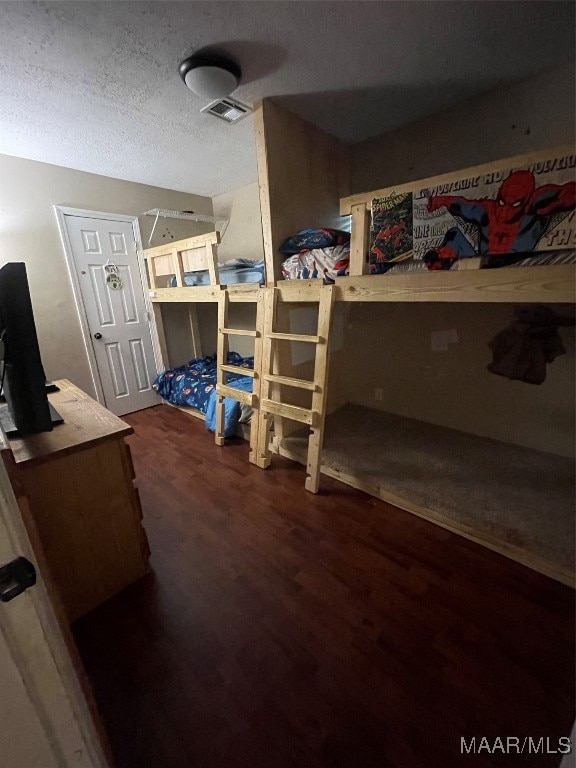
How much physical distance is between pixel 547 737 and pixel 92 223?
4382 millimetres

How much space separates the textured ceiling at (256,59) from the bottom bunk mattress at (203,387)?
1.87 meters

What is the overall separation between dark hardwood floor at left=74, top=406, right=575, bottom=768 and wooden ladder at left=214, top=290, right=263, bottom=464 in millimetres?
787

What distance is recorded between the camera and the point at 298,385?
205cm

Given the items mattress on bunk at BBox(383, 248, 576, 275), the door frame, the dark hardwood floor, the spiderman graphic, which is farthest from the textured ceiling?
the dark hardwood floor

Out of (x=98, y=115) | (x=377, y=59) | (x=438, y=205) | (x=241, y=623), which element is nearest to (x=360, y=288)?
(x=438, y=205)

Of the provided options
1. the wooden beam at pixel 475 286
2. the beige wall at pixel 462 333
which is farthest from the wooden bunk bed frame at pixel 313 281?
the beige wall at pixel 462 333

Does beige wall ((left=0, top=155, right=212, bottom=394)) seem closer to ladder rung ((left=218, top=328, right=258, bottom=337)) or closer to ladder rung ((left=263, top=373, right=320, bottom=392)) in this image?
ladder rung ((left=218, top=328, right=258, bottom=337))

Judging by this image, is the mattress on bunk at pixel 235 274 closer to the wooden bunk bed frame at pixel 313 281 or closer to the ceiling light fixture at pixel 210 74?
the wooden bunk bed frame at pixel 313 281

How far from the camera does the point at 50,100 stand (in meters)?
1.84

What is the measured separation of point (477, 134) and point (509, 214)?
138 cm

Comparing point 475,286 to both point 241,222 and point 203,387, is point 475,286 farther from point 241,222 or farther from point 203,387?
point 241,222

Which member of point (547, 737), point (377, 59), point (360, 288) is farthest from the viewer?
point (360, 288)

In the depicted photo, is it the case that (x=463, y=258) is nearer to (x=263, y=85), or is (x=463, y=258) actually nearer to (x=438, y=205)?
(x=438, y=205)

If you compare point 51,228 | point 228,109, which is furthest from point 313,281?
point 51,228
